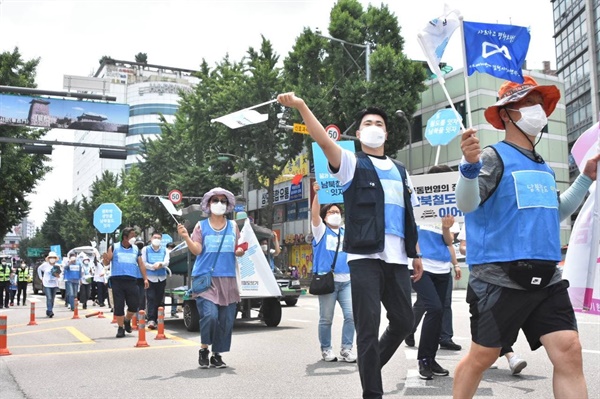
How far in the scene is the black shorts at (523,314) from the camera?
11.4 ft

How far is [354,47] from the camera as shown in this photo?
32.9 m

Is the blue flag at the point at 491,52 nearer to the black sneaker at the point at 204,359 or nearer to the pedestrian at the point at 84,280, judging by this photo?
the black sneaker at the point at 204,359

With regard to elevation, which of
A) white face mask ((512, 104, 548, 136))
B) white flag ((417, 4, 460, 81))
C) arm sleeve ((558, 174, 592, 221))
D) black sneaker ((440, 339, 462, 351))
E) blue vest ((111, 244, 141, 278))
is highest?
white flag ((417, 4, 460, 81))

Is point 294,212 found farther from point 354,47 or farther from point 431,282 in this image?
point 431,282

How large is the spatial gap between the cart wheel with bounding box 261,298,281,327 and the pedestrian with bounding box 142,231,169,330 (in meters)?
2.08

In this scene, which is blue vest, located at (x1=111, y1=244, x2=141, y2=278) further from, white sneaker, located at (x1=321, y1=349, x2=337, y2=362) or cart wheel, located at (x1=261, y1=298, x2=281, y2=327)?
white sneaker, located at (x1=321, y1=349, x2=337, y2=362)

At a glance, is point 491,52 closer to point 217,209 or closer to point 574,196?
point 574,196

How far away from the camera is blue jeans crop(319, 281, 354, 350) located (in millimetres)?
7965

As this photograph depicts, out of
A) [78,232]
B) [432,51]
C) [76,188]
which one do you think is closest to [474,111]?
[432,51]

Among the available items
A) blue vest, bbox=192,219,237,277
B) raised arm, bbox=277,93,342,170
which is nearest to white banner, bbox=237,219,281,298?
blue vest, bbox=192,219,237,277

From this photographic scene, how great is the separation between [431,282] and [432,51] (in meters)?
2.85

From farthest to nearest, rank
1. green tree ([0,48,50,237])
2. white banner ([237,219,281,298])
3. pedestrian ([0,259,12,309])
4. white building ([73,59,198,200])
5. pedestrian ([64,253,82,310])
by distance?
white building ([73,59,198,200]), green tree ([0,48,50,237]), pedestrian ([0,259,12,309]), pedestrian ([64,253,82,310]), white banner ([237,219,281,298])

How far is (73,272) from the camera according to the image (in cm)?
2234

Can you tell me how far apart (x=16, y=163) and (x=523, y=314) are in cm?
3244
